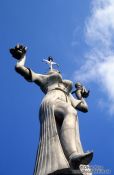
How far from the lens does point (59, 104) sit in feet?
34.6

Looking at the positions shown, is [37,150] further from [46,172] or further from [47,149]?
[46,172]

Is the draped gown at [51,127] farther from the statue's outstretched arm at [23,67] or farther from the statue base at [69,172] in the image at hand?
the statue base at [69,172]

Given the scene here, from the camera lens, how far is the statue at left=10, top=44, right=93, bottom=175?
29.5 feet

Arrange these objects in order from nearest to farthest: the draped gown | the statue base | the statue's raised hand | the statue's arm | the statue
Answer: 1. the statue base
2. the statue
3. the draped gown
4. the statue's arm
5. the statue's raised hand

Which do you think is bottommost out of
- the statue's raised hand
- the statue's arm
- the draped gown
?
the draped gown

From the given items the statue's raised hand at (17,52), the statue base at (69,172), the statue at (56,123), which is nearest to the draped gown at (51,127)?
the statue at (56,123)

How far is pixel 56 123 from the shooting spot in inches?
407

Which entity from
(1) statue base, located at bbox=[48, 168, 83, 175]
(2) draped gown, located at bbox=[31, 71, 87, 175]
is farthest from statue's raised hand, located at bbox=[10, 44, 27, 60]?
(1) statue base, located at bbox=[48, 168, 83, 175]

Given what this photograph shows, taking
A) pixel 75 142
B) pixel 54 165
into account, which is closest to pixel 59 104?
pixel 75 142

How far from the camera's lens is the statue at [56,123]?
8.98 m

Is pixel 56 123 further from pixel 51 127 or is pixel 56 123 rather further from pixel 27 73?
pixel 27 73

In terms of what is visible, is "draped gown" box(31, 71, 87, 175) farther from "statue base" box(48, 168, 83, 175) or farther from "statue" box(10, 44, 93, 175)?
"statue base" box(48, 168, 83, 175)

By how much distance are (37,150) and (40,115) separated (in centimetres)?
113

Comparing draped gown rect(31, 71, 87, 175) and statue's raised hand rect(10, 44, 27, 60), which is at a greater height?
statue's raised hand rect(10, 44, 27, 60)
